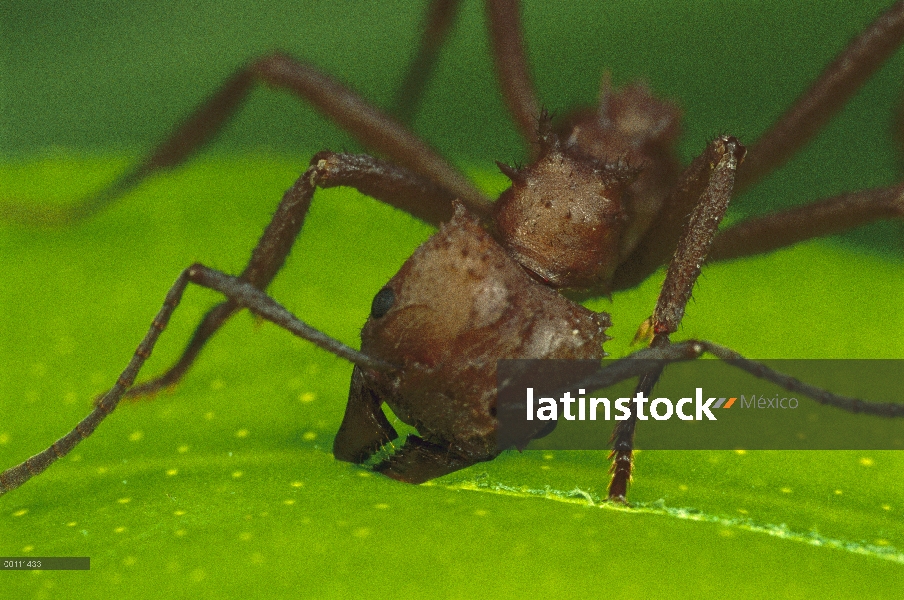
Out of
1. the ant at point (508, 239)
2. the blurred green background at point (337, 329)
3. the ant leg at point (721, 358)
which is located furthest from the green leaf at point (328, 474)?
the ant leg at point (721, 358)

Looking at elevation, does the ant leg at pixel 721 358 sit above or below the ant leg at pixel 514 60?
below

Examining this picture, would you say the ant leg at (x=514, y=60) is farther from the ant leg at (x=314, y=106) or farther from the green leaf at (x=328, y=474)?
the green leaf at (x=328, y=474)

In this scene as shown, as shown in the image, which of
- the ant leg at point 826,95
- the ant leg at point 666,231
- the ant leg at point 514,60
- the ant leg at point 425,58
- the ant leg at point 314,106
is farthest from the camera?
the ant leg at point 425,58

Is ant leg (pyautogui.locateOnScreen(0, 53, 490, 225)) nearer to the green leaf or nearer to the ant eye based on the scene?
the green leaf

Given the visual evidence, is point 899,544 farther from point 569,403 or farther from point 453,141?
point 453,141

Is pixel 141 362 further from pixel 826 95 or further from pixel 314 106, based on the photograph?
A: pixel 826 95

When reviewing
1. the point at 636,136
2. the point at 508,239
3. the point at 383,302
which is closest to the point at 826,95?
the point at 636,136

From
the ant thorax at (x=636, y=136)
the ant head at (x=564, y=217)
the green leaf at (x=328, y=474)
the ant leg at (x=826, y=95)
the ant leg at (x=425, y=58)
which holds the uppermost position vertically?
the ant leg at (x=425, y=58)
